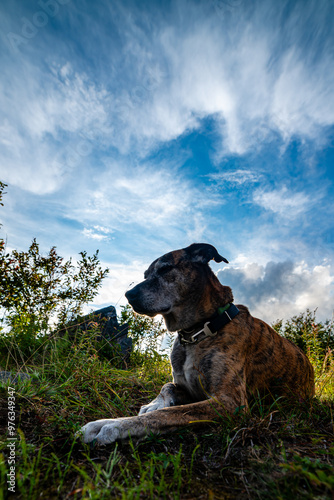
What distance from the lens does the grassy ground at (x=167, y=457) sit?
4.65ft

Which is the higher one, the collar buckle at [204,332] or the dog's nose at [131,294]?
the dog's nose at [131,294]

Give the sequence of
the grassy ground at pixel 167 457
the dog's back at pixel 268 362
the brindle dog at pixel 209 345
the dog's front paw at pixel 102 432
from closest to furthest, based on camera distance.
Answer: the grassy ground at pixel 167 457, the dog's front paw at pixel 102 432, the brindle dog at pixel 209 345, the dog's back at pixel 268 362

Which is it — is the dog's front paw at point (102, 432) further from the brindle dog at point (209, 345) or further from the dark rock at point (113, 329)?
the dark rock at point (113, 329)

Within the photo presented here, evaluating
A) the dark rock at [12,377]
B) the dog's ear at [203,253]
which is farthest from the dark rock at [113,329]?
the dog's ear at [203,253]

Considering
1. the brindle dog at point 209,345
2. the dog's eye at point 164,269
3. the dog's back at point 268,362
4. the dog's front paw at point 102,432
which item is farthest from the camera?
the dog's eye at point 164,269

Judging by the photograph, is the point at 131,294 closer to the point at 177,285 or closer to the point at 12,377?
the point at 177,285

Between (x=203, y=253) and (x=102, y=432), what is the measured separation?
88.4 inches

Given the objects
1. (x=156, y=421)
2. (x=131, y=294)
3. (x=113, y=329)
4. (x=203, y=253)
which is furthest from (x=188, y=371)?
(x=113, y=329)

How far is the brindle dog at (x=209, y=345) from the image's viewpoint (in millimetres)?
2730

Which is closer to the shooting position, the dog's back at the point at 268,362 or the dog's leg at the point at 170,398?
the dog's leg at the point at 170,398

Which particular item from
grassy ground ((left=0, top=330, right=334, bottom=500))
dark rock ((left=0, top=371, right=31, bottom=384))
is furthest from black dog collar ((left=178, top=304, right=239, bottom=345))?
dark rock ((left=0, top=371, right=31, bottom=384))

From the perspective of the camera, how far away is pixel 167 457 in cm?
189

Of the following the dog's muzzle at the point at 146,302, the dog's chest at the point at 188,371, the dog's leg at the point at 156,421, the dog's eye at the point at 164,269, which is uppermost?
the dog's eye at the point at 164,269

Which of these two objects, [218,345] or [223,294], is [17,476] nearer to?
[218,345]
